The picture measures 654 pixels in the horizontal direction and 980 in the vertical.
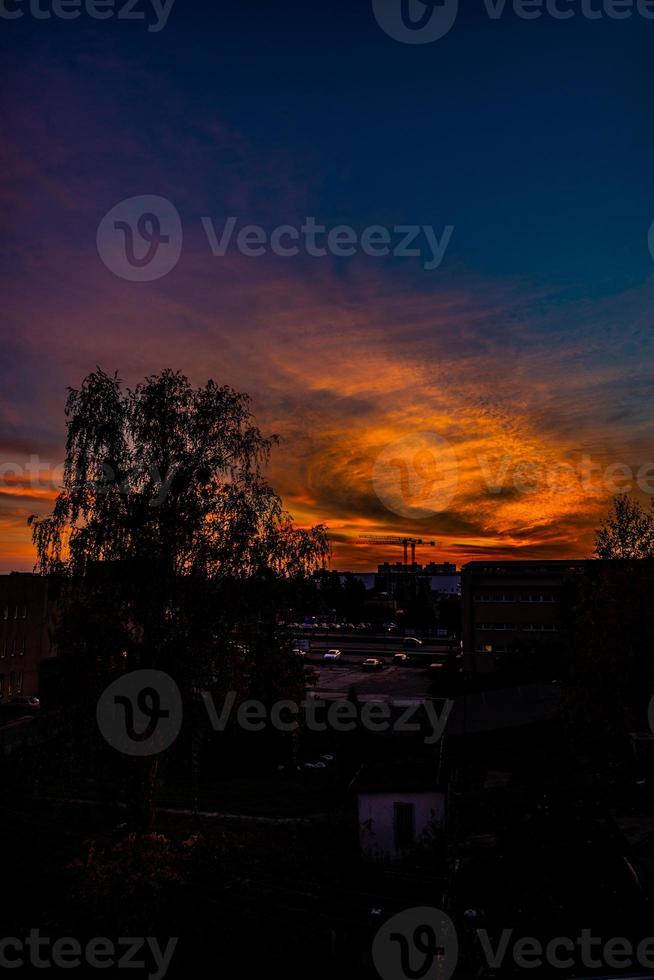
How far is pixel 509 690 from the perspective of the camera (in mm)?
38594

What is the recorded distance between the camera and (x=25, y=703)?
44594 mm

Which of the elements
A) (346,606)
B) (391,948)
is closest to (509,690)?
(391,948)

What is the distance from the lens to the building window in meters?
19.2

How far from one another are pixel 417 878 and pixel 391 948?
4.50m

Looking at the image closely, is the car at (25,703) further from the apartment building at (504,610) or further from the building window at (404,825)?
the apartment building at (504,610)

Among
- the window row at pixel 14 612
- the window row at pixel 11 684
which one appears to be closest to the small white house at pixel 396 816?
the window row at pixel 11 684

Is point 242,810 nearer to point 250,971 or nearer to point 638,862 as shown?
point 250,971

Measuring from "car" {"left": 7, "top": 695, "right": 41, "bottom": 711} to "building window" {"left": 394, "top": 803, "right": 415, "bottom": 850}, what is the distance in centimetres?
3267

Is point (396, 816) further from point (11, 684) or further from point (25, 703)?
point (11, 684)

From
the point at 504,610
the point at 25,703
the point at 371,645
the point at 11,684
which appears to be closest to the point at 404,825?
the point at 25,703

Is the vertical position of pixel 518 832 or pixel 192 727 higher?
pixel 192 727

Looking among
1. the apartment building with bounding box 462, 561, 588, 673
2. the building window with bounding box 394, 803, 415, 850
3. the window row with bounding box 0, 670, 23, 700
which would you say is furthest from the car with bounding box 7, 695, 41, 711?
the apartment building with bounding box 462, 561, 588, 673

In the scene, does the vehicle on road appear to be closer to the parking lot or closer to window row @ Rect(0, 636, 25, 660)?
the parking lot

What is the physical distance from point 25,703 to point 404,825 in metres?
34.4
